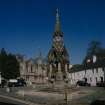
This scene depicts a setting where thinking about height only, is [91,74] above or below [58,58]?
below

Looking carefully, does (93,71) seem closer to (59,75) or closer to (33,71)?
(33,71)

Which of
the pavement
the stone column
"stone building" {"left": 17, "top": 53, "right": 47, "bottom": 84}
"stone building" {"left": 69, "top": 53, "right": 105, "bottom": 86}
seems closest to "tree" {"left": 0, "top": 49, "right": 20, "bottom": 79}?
"stone building" {"left": 17, "top": 53, "right": 47, "bottom": 84}

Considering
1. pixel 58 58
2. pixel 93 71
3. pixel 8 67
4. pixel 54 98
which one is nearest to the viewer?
pixel 54 98

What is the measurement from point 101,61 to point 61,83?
49211mm

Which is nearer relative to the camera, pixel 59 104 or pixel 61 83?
pixel 59 104

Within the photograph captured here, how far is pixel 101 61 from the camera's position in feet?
323

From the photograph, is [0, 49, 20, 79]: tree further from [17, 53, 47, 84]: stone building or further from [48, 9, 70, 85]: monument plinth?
[48, 9, 70, 85]: monument plinth

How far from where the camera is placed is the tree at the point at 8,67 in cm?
10569

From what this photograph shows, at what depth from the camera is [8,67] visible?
4198 inches

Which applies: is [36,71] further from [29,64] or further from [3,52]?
[3,52]

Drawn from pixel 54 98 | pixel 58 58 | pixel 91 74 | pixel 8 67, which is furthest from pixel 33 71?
pixel 54 98

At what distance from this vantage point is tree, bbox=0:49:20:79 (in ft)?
347

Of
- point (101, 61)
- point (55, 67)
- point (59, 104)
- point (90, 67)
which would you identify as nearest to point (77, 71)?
point (90, 67)

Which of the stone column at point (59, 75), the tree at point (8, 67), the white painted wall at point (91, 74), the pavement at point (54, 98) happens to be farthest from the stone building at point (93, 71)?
the pavement at point (54, 98)
